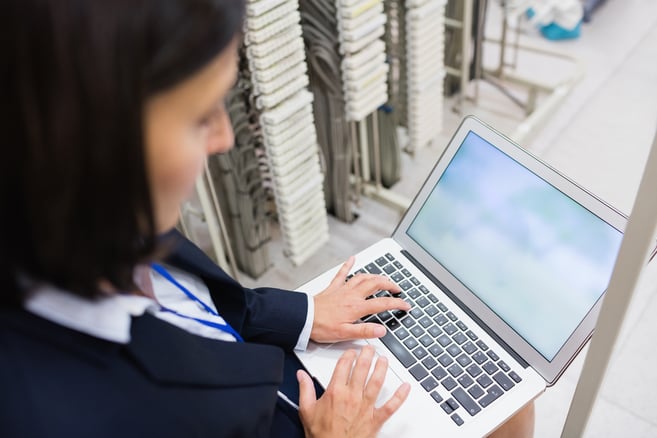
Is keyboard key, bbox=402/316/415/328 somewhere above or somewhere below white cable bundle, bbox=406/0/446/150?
above

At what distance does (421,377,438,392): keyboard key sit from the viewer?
2.98 ft

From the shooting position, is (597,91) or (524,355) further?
(597,91)

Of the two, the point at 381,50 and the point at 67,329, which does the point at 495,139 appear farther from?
the point at 381,50

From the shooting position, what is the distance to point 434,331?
0.98 m

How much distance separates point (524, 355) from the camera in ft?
3.02

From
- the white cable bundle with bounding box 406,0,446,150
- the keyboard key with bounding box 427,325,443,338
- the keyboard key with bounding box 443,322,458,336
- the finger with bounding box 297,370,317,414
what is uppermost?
the finger with bounding box 297,370,317,414

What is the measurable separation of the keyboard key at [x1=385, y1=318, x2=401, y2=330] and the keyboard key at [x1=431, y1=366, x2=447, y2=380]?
98 mm

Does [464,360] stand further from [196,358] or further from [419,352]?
[196,358]

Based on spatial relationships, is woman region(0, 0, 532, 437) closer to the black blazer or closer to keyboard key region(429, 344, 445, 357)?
the black blazer

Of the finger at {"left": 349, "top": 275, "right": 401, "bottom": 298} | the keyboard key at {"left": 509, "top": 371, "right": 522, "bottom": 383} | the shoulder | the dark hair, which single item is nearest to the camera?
the dark hair

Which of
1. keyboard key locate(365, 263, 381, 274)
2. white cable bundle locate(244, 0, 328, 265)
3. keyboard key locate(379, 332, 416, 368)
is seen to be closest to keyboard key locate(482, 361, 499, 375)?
keyboard key locate(379, 332, 416, 368)

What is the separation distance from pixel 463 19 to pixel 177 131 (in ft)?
6.05

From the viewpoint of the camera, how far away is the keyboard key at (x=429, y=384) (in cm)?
91

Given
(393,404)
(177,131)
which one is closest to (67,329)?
(177,131)
